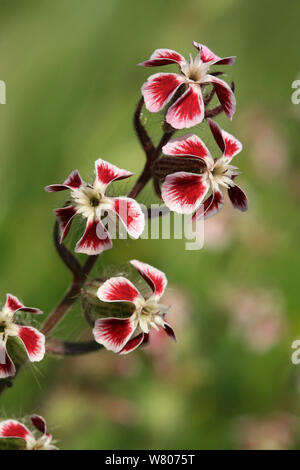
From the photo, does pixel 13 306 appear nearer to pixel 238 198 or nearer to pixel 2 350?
pixel 2 350

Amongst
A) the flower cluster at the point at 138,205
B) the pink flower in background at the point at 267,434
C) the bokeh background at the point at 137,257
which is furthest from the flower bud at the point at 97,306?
the pink flower in background at the point at 267,434

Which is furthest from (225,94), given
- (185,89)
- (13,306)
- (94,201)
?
(13,306)

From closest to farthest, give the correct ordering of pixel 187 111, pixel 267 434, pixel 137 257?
pixel 187 111 < pixel 267 434 < pixel 137 257

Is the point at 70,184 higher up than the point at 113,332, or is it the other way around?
the point at 70,184

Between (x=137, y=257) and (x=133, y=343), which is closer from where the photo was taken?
(x=133, y=343)

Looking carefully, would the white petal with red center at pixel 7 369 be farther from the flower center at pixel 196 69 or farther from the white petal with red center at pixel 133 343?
the flower center at pixel 196 69

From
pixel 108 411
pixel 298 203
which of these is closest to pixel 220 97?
pixel 108 411

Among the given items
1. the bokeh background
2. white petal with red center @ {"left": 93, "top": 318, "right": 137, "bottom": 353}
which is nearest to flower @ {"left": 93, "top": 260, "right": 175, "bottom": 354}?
white petal with red center @ {"left": 93, "top": 318, "right": 137, "bottom": 353}

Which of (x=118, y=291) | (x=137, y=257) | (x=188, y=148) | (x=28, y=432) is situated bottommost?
(x=28, y=432)
